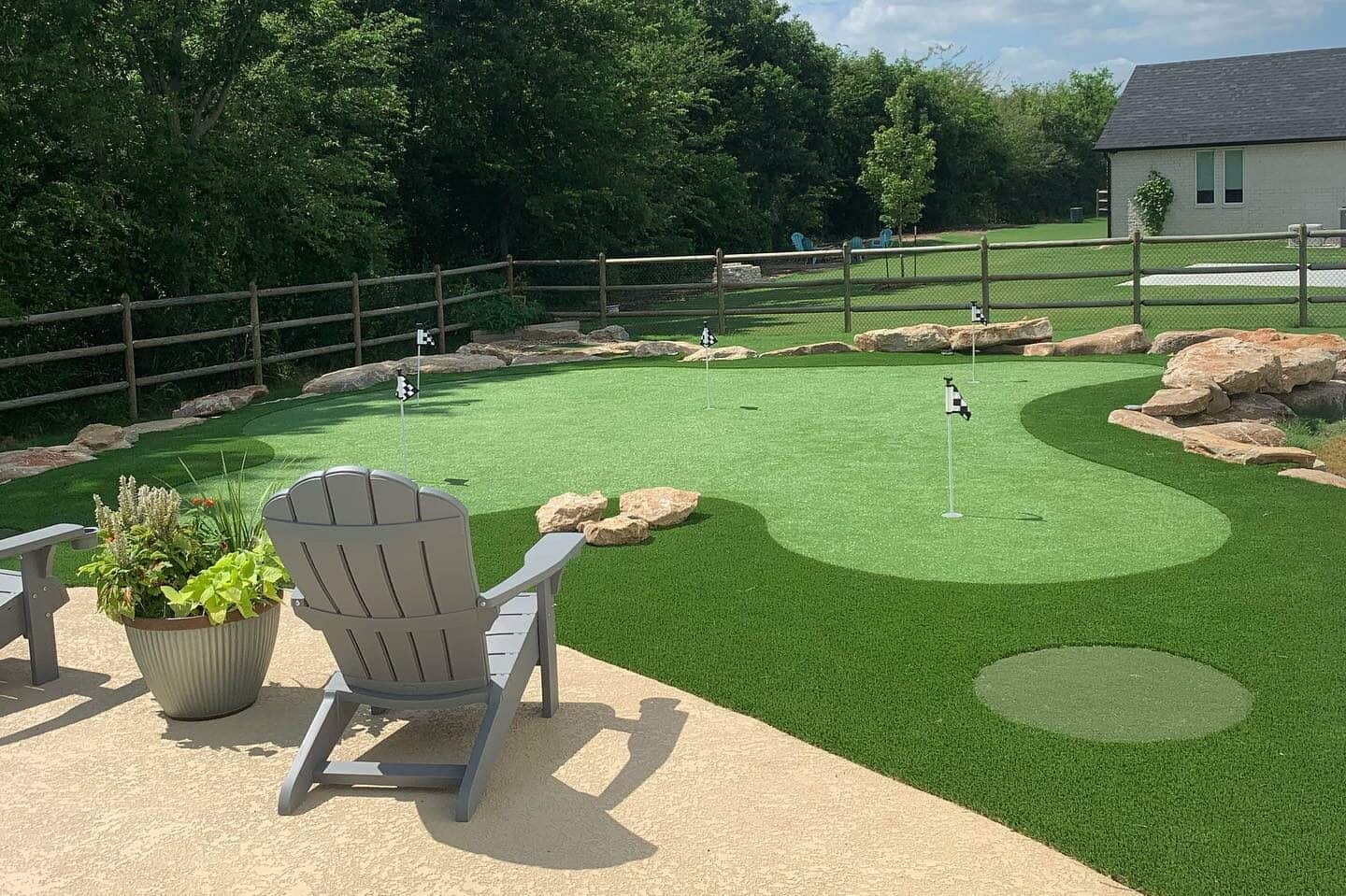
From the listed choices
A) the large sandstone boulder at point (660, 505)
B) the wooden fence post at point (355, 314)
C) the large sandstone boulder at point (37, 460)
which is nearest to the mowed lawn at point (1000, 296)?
the wooden fence post at point (355, 314)

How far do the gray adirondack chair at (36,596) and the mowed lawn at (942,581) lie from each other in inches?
75.0

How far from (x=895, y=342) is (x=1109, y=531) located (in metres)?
7.94

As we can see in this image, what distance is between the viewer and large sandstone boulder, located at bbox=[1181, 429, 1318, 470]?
25.3 ft

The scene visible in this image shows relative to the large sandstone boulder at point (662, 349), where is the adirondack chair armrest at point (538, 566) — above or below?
below

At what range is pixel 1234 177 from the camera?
27828 mm

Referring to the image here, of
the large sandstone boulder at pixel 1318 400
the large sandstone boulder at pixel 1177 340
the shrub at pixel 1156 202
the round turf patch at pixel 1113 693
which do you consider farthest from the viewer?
the shrub at pixel 1156 202

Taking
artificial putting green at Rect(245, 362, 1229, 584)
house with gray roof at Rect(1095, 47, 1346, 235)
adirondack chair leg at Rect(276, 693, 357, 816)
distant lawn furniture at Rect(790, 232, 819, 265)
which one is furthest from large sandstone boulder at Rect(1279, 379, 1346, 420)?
distant lawn furniture at Rect(790, 232, 819, 265)

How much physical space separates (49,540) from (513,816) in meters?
2.22

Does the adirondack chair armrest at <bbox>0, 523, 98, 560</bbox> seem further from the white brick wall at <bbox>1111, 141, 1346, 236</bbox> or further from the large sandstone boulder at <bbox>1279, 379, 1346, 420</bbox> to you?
the white brick wall at <bbox>1111, 141, 1346, 236</bbox>

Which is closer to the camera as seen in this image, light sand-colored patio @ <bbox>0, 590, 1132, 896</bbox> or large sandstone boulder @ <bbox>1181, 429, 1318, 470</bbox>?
light sand-colored patio @ <bbox>0, 590, 1132, 896</bbox>

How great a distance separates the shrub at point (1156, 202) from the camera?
28.2 metres

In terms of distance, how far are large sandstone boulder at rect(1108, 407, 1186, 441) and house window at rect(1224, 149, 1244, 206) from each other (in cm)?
2079

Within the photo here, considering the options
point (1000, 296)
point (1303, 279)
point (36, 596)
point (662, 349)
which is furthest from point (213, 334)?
point (1000, 296)

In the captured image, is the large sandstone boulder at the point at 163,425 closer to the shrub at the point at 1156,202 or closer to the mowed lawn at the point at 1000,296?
the mowed lawn at the point at 1000,296
